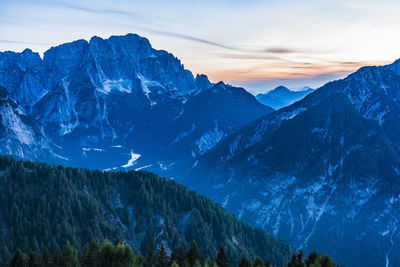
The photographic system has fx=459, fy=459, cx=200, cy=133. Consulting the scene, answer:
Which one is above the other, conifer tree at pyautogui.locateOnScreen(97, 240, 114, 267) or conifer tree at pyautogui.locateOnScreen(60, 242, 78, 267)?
conifer tree at pyautogui.locateOnScreen(97, 240, 114, 267)

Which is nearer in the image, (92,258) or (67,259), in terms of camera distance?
(92,258)

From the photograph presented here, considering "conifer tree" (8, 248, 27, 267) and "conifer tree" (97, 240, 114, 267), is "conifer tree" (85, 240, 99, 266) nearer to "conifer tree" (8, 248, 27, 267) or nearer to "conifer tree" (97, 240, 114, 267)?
"conifer tree" (97, 240, 114, 267)

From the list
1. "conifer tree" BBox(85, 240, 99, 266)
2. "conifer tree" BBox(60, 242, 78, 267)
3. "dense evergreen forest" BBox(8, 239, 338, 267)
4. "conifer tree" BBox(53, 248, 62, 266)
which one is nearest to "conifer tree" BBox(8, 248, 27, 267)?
"dense evergreen forest" BBox(8, 239, 338, 267)

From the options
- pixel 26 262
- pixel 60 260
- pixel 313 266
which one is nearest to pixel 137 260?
pixel 60 260

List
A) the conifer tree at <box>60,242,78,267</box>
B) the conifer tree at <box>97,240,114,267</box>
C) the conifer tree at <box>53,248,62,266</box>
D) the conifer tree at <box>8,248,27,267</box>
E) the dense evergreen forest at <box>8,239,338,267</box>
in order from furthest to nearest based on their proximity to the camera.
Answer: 1. the conifer tree at <box>97,240,114,267</box>
2. the conifer tree at <box>60,242,78,267</box>
3. the conifer tree at <box>53,248,62,266</box>
4. the dense evergreen forest at <box>8,239,338,267</box>
5. the conifer tree at <box>8,248,27,267</box>

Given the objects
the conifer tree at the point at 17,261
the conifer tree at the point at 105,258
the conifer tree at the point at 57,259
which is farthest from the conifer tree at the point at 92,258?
the conifer tree at the point at 17,261

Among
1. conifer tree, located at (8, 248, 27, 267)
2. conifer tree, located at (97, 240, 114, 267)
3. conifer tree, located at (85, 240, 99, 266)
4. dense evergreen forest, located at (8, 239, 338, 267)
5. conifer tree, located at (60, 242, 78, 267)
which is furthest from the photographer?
conifer tree, located at (97, 240, 114, 267)

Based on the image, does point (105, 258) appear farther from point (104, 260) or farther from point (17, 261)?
point (17, 261)

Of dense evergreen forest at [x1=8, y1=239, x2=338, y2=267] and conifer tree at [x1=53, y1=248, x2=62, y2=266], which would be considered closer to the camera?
dense evergreen forest at [x1=8, y1=239, x2=338, y2=267]

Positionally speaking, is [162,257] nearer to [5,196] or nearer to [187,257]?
[187,257]

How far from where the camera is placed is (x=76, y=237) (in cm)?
19475

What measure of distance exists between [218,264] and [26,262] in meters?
54.0

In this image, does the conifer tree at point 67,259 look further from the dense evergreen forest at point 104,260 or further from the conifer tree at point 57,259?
the conifer tree at point 57,259

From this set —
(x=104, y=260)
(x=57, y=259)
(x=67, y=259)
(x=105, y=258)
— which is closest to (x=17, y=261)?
(x=57, y=259)
